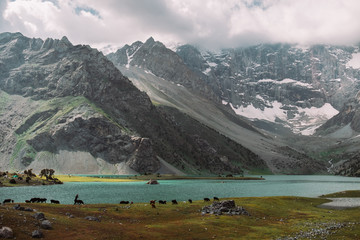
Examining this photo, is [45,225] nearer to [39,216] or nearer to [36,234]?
[39,216]

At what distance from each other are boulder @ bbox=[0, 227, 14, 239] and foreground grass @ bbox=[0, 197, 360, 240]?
759 mm

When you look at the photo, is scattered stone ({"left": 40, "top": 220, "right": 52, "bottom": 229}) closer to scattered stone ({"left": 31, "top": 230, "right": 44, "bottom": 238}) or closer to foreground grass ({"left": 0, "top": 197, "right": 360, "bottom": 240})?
foreground grass ({"left": 0, "top": 197, "right": 360, "bottom": 240})

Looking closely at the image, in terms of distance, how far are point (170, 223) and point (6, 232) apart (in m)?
23.3

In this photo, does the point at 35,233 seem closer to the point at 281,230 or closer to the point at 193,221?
the point at 193,221

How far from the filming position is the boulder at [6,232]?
33781mm

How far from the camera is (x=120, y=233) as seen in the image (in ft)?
136

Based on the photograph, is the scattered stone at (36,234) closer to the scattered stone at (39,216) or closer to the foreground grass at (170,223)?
the foreground grass at (170,223)

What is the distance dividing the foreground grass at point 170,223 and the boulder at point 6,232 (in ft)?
2.49

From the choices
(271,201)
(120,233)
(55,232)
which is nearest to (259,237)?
(120,233)

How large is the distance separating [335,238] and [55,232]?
3305cm

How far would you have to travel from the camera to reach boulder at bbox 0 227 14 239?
33781mm

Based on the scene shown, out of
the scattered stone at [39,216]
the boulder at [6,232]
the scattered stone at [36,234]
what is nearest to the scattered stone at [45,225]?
the scattered stone at [39,216]

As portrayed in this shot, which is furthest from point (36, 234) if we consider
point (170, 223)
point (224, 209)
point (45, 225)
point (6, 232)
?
point (224, 209)

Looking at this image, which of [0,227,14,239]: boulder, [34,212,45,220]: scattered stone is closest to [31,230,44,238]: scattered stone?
[0,227,14,239]: boulder
